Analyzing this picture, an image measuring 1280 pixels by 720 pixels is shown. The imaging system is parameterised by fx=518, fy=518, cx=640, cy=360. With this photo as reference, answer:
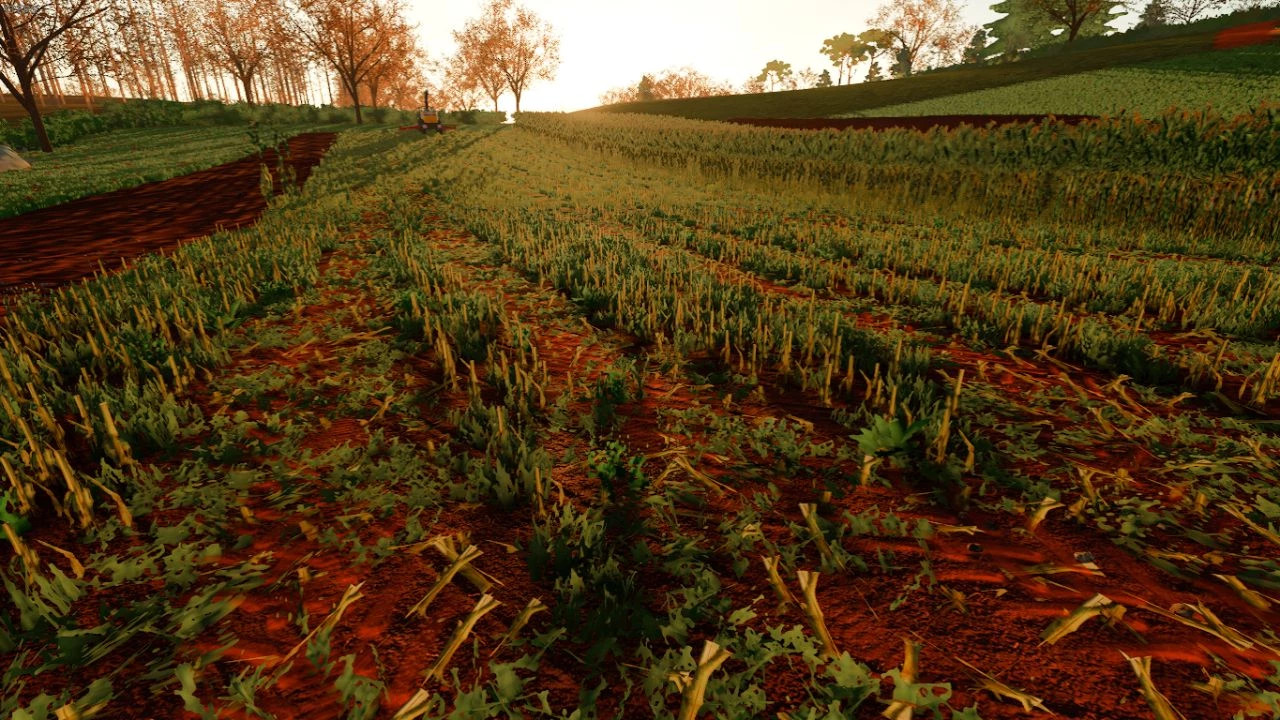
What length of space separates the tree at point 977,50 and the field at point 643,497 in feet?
326

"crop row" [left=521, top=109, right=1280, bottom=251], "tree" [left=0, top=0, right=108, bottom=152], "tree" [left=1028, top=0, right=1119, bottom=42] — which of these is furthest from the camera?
"tree" [left=1028, top=0, right=1119, bottom=42]

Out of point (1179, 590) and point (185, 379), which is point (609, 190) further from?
point (1179, 590)

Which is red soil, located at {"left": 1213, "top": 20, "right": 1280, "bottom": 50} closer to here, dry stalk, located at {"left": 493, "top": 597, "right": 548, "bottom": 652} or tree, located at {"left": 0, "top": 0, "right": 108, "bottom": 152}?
dry stalk, located at {"left": 493, "top": 597, "right": 548, "bottom": 652}

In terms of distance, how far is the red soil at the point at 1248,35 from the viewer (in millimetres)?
36834

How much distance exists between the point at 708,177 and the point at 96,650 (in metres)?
16.8

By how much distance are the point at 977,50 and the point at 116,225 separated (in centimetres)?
11502

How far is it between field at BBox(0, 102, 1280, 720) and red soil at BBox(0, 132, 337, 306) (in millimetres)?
2316

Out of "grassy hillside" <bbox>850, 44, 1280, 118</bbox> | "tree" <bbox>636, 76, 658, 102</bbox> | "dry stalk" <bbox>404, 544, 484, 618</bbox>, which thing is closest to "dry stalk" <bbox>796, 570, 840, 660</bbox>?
"dry stalk" <bbox>404, 544, 484, 618</bbox>

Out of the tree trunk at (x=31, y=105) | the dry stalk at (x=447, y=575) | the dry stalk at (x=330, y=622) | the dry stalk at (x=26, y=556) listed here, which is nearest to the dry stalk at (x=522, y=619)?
the dry stalk at (x=447, y=575)

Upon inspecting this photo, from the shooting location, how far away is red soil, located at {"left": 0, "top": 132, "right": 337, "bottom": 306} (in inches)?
292

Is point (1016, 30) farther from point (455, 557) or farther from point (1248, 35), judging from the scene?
point (455, 557)

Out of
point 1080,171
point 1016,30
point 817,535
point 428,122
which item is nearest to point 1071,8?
point 1016,30

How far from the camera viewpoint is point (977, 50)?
88.4 meters

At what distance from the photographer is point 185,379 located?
150 inches
